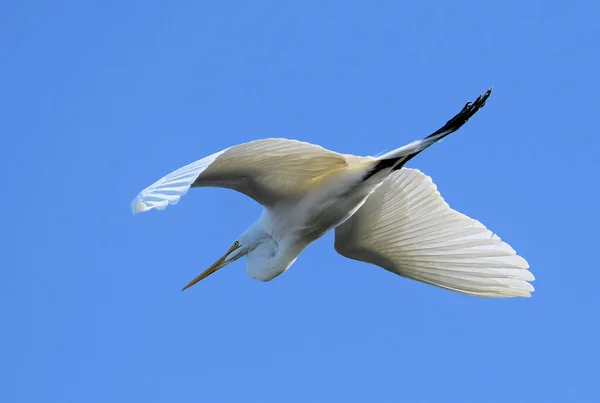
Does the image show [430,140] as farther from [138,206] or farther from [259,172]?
[138,206]

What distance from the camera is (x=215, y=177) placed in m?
7.12

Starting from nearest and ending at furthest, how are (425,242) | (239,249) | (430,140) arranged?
(430,140), (239,249), (425,242)

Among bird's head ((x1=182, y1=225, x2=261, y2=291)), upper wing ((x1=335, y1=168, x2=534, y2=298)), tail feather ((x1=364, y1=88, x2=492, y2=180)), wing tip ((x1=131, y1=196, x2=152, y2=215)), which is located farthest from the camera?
upper wing ((x1=335, y1=168, x2=534, y2=298))

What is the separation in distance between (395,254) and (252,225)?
1.20 m

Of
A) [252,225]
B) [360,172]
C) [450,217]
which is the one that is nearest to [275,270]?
[252,225]

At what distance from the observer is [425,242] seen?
867 centimetres

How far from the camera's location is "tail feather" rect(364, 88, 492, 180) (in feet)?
23.5

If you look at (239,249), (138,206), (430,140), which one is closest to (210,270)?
(239,249)

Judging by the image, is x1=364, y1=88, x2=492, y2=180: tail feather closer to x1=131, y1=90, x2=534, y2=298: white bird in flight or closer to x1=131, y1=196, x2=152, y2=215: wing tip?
x1=131, y1=90, x2=534, y2=298: white bird in flight

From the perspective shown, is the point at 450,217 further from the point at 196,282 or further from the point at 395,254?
the point at 196,282

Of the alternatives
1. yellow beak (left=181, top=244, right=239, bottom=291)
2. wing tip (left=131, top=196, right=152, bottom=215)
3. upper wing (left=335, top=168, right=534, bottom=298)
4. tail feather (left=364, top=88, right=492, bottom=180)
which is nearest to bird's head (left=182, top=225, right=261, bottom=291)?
yellow beak (left=181, top=244, right=239, bottom=291)

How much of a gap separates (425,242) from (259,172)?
6.15ft

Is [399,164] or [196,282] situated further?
[196,282]

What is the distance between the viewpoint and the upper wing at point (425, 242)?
8453 mm
